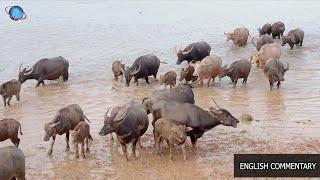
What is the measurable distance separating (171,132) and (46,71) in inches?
342

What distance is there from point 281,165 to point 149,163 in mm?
2674

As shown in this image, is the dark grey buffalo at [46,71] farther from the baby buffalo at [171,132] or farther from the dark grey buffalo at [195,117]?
the baby buffalo at [171,132]

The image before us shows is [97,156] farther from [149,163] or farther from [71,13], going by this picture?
[71,13]

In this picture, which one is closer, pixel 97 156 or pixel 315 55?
pixel 97 156

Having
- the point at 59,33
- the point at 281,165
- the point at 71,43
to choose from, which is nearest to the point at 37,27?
the point at 59,33

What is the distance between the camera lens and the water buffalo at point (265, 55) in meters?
20.4

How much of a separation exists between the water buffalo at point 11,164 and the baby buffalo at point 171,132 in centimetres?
306

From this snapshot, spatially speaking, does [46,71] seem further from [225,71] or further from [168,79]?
[225,71]

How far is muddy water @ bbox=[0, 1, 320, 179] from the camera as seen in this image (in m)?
11.8

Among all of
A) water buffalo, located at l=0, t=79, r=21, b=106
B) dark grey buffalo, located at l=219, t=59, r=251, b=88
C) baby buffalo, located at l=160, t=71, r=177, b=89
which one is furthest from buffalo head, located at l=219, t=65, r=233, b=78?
water buffalo, located at l=0, t=79, r=21, b=106

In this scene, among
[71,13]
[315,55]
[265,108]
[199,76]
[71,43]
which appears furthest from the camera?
[71,13]

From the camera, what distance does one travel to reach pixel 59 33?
28.4 metres

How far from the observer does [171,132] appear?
1157cm

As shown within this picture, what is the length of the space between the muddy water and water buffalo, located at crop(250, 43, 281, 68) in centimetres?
80
